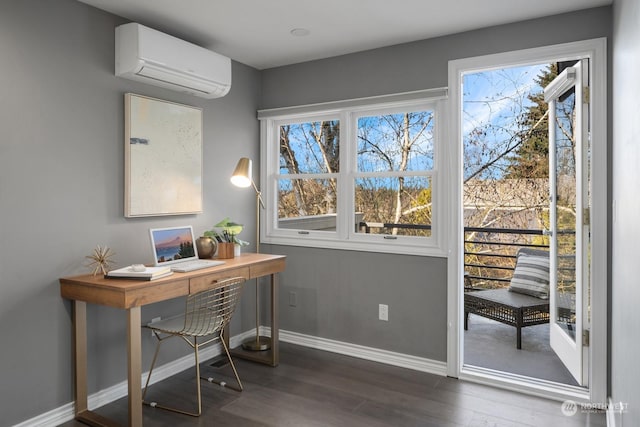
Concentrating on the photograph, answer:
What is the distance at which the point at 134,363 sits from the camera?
2.38 m

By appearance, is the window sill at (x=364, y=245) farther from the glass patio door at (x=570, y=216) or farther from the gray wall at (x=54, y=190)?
the gray wall at (x=54, y=190)

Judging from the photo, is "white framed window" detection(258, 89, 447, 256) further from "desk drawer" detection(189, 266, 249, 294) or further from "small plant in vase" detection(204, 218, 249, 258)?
"desk drawer" detection(189, 266, 249, 294)

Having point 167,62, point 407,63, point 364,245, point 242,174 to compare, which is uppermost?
point 407,63

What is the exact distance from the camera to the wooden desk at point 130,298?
7.78ft

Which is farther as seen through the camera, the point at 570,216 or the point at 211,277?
the point at 570,216

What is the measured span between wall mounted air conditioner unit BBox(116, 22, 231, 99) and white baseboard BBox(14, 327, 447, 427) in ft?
6.75

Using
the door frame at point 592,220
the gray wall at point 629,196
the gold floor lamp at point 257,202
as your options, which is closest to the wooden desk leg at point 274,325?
the gold floor lamp at point 257,202

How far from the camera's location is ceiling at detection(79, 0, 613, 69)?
2729 mm

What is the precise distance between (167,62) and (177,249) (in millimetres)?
1287

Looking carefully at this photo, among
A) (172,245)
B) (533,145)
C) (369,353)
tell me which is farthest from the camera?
(533,145)

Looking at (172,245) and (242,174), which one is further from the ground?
(242,174)

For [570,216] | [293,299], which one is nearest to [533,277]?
[570,216]

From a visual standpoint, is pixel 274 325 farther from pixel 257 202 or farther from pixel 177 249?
pixel 257 202

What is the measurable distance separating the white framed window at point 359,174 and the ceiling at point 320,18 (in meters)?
0.49
